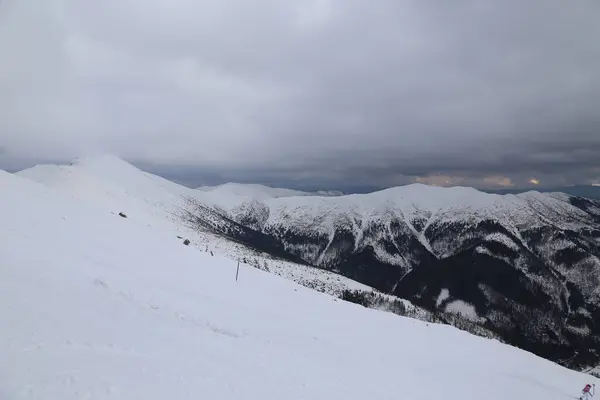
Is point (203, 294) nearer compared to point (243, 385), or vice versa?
point (243, 385)

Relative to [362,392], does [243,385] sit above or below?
above

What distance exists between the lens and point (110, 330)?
16766 mm

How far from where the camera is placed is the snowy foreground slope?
13414mm

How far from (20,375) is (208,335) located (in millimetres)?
10447

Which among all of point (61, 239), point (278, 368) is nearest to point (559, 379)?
point (278, 368)

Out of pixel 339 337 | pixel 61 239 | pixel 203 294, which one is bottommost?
pixel 339 337

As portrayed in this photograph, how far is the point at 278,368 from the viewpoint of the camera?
19312mm

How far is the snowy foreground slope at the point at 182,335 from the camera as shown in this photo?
44.0 feet

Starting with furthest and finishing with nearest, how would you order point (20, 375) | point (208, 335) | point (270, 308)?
point (270, 308)
point (208, 335)
point (20, 375)

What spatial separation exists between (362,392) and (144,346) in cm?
1209

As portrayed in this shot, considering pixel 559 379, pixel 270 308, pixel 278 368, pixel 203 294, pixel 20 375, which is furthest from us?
pixel 559 379

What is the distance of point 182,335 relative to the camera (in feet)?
63.4

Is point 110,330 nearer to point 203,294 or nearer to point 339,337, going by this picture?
point 203,294

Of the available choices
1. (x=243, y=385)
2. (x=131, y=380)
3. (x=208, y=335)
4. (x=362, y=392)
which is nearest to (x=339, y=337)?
(x=362, y=392)
